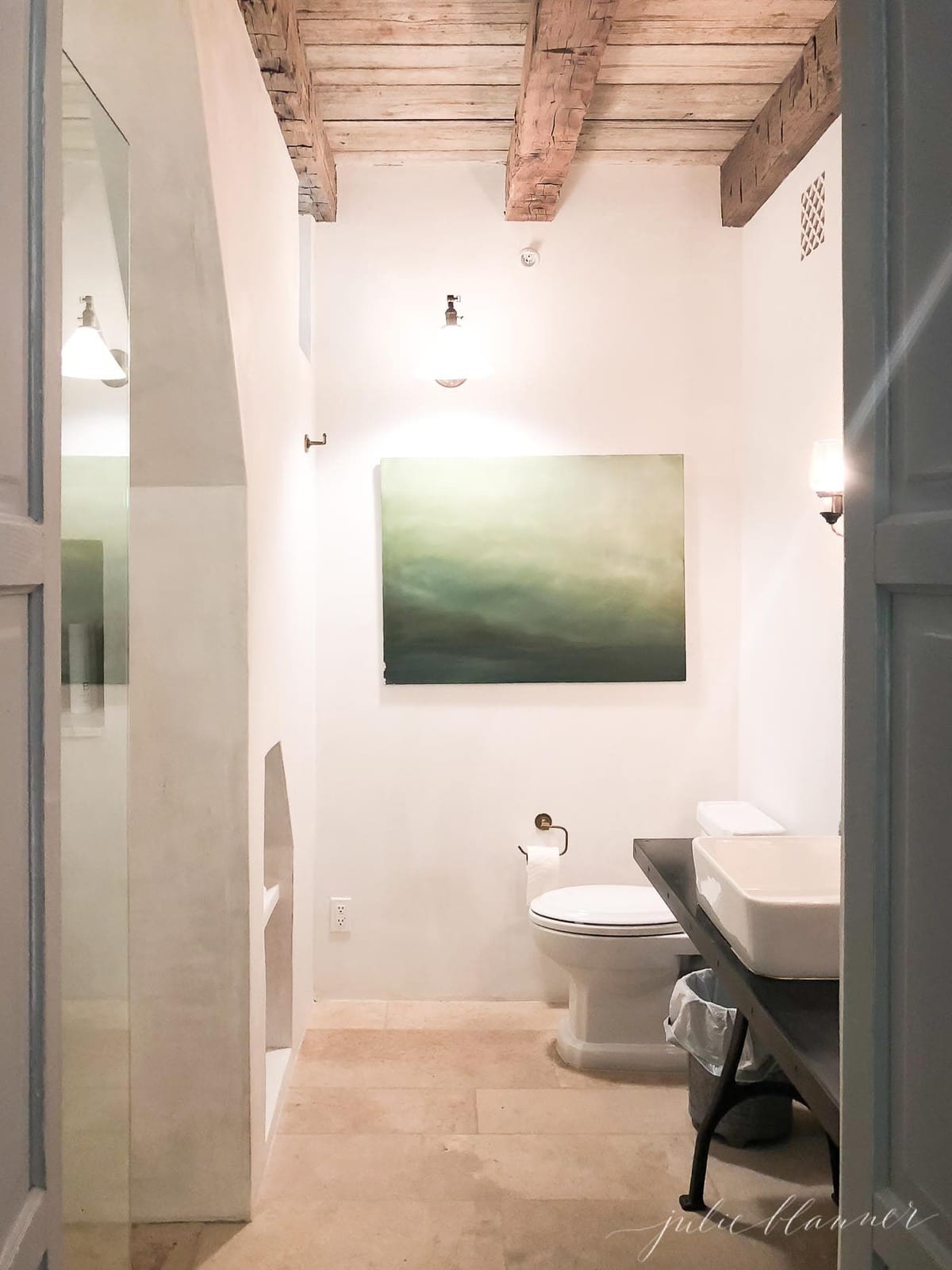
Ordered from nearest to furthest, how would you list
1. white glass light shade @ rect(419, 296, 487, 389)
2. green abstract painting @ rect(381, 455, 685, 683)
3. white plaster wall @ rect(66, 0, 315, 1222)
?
1. white plaster wall @ rect(66, 0, 315, 1222)
2. white glass light shade @ rect(419, 296, 487, 389)
3. green abstract painting @ rect(381, 455, 685, 683)

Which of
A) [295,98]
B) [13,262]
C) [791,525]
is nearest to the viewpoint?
[13,262]

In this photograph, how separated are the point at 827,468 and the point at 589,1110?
5.79 feet

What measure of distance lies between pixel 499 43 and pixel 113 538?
1743 mm

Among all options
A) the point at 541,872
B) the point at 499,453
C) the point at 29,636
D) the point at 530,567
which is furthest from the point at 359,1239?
the point at 499,453

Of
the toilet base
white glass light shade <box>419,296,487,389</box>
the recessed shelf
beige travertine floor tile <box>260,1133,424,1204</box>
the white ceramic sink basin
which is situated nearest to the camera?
the white ceramic sink basin

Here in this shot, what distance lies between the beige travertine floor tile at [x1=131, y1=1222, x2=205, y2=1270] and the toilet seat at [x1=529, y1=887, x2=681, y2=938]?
1.16 meters

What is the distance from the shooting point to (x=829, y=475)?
2.43 meters

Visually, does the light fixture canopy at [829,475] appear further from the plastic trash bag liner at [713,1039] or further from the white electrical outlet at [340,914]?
the white electrical outlet at [340,914]

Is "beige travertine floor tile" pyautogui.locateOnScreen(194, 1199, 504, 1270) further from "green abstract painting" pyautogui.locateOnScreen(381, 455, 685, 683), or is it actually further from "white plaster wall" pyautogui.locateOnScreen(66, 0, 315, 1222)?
"green abstract painting" pyautogui.locateOnScreen(381, 455, 685, 683)

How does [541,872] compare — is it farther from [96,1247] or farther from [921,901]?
[921,901]

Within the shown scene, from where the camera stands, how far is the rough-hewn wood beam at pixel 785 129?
2.46 m

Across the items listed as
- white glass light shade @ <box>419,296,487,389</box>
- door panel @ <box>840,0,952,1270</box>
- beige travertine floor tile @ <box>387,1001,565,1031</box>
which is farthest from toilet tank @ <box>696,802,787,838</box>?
door panel @ <box>840,0,952,1270</box>

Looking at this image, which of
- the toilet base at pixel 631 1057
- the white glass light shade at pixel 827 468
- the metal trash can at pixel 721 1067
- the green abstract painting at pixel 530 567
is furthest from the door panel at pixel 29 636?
the green abstract painting at pixel 530 567

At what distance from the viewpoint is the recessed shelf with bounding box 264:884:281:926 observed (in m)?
2.57
